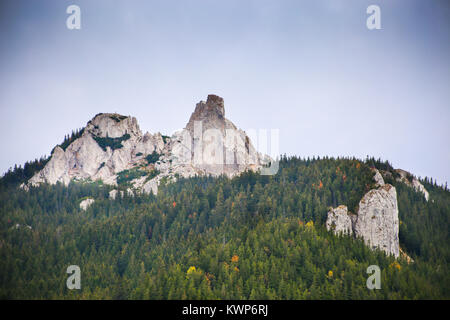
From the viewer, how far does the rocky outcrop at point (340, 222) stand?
366 feet

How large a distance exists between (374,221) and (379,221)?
1559 millimetres

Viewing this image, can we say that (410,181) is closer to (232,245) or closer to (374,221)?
(374,221)

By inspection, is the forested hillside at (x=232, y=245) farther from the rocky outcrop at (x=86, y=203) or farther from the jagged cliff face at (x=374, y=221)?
the rocky outcrop at (x=86, y=203)

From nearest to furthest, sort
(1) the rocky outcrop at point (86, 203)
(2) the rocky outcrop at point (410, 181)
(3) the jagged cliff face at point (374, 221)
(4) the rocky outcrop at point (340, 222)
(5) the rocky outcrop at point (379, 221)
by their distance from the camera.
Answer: (5) the rocky outcrop at point (379, 221) → (3) the jagged cliff face at point (374, 221) → (4) the rocky outcrop at point (340, 222) → (2) the rocky outcrop at point (410, 181) → (1) the rocky outcrop at point (86, 203)

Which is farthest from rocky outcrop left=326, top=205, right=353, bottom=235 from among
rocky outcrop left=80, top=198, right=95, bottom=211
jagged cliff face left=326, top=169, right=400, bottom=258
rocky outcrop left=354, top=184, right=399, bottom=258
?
rocky outcrop left=80, top=198, right=95, bottom=211

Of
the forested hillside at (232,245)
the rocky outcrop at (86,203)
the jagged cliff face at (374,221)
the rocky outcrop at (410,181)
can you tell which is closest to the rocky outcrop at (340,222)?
the jagged cliff face at (374,221)

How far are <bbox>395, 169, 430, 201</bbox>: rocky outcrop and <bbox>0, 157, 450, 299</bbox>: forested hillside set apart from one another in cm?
656

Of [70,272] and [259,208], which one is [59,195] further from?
[259,208]

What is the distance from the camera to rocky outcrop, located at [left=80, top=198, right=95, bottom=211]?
17525cm

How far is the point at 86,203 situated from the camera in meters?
179

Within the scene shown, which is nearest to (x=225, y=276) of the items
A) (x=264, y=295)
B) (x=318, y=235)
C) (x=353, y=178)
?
(x=264, y=295)

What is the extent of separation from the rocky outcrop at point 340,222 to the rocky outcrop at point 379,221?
9.68 ft

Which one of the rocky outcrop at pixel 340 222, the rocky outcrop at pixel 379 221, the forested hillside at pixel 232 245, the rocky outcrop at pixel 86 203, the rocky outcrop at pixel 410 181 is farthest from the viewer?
the rocky outcrop at pixel 86 203
